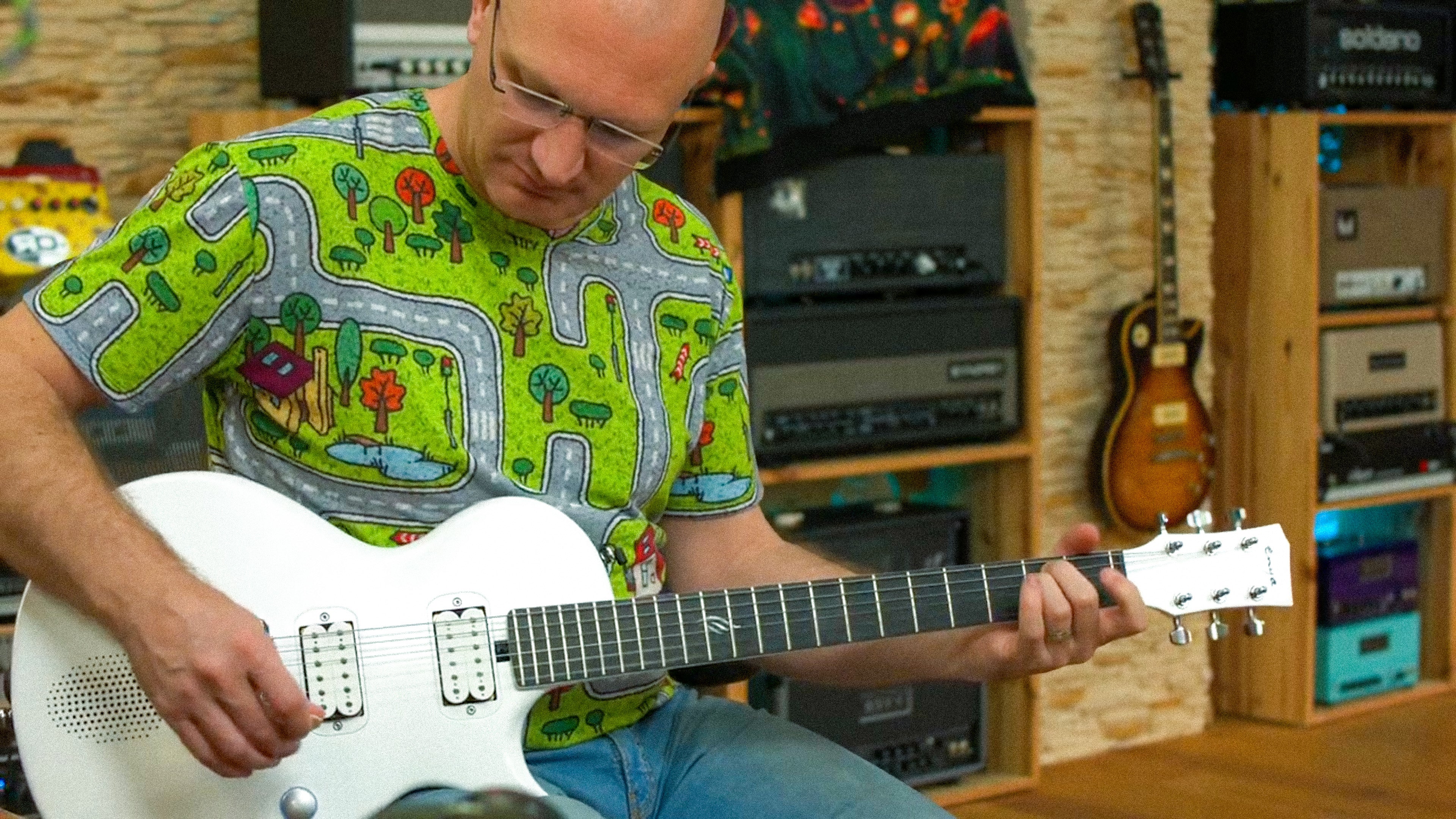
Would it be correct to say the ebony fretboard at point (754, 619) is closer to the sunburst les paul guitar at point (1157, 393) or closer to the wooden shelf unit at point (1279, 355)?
the sunburst les paul guitar at point (1157, 393)

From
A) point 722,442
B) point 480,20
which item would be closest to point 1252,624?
point 722,442

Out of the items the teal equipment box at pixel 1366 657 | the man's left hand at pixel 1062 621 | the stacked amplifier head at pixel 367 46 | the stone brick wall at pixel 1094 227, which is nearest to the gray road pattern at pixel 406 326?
the man's left hand at pixel 1062 621

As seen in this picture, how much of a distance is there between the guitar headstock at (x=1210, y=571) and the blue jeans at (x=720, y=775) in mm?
272

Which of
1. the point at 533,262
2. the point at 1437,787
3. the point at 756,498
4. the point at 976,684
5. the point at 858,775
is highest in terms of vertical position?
the point at 533,262

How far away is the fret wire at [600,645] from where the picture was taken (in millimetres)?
1434

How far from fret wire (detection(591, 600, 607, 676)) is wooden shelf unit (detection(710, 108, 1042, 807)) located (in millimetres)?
1483

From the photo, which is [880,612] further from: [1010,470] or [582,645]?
[1010,470]

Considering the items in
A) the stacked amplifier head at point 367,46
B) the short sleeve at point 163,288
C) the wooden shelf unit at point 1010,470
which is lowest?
the wooden shelf unit at point 1010,470

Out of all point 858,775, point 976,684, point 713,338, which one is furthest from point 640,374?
point 976,684

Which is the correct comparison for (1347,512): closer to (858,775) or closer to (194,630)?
(858,775)

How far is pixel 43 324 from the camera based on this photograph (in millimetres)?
1365

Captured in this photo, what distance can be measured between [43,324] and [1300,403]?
2.86 metres

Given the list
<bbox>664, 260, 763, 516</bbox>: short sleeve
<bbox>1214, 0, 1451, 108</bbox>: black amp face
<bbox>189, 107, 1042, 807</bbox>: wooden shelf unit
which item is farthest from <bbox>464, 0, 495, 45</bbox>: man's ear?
<bbox>1214, 0, 1451, 108</bbox>: black amp face

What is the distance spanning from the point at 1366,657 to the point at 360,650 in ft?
9.79
